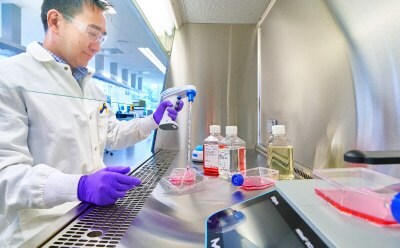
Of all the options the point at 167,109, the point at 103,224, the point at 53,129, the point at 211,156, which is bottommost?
the point at 103,224

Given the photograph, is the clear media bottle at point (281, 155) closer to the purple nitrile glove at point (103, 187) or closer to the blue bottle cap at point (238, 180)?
the blue bottle cap at point (238, 180)

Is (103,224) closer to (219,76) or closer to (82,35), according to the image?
(82,35)

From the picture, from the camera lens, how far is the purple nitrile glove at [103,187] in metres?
0.64

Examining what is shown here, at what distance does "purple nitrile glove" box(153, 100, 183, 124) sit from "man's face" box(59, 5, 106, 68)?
46 centimetres

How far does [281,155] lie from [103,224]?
0.66m

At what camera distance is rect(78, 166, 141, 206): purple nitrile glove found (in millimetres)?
636

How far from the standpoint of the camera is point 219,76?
1868 mm

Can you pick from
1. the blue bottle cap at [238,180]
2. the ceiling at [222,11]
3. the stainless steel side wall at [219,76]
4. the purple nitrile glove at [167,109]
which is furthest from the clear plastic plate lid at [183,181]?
the ceiling at [222,11]

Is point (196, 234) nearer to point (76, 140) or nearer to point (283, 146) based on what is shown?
point (283, 146)

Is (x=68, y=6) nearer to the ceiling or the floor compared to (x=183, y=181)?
nearer to the ceiling

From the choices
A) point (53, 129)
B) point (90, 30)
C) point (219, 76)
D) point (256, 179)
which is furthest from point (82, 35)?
point (219, 76)

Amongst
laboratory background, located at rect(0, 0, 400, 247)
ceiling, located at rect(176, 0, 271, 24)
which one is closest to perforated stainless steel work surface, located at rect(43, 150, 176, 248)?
laboratory background, located at rect(0, 0, 400, 247)

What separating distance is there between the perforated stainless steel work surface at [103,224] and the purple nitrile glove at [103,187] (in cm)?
2

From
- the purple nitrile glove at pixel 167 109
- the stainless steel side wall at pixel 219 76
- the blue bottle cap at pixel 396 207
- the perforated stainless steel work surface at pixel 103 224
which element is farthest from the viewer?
the stainless steel side wall at pixel 219 76
